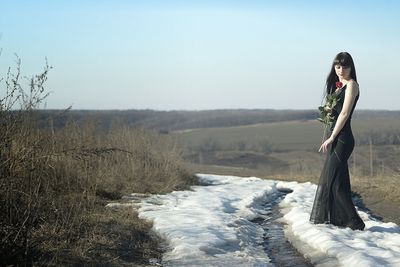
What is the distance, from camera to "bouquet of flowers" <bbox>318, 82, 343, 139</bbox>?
7531 mm

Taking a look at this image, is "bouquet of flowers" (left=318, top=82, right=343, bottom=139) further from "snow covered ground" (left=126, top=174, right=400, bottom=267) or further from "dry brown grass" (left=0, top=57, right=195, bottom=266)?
"dry brown grass" (left=0, top=57, right=195, bottom=266)

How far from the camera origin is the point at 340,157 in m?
7.41

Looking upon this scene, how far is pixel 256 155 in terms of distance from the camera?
157 feet

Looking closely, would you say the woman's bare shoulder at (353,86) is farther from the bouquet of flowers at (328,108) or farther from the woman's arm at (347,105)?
the bouquet of flowers at (328,108)

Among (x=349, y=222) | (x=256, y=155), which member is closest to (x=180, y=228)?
(x=349, y=222)

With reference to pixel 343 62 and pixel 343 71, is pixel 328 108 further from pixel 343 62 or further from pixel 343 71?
pixel 343 62

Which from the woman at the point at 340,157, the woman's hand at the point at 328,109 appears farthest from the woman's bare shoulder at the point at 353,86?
the woman's hand at the point at 328,109

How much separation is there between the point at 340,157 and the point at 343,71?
121cm

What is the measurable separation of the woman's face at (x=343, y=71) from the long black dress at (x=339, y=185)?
0.53 feet

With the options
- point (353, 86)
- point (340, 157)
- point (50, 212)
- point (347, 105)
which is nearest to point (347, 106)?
point (347, 105)

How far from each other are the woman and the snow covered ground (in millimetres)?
213

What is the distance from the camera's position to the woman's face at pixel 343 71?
7312 millimetres

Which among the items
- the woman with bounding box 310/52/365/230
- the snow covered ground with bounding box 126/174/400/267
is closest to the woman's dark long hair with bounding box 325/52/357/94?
the woman with bounding box 310/52/365/230

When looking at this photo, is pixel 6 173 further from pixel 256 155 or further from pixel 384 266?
pixel 256 155
